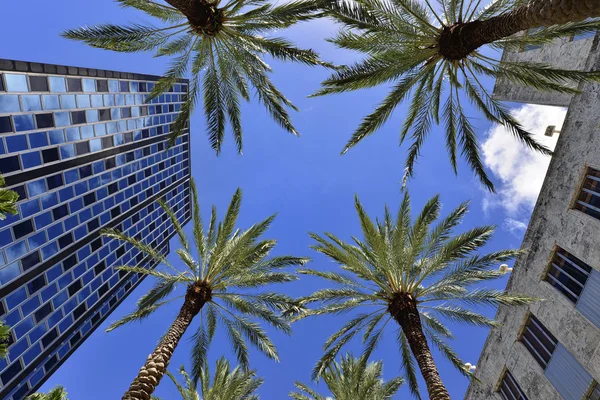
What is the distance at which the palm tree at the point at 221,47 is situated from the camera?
1166 centimetres

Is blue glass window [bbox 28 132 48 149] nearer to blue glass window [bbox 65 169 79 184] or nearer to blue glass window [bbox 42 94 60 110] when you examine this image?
blue glass window [bbox 42 94 60 110]

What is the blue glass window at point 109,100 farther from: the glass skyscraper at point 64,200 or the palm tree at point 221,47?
the palm tree at point 221,47

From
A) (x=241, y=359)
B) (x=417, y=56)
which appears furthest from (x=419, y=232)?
(x=241, y=359)

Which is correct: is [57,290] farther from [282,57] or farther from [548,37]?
[548,37]

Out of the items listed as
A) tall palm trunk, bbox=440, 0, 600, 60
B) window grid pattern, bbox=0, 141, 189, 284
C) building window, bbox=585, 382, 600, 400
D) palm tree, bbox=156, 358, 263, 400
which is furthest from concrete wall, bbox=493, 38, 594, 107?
window grid pattern, bbox=0, 141, 189, 284

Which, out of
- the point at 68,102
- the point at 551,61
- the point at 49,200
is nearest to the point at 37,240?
the point at 49,200

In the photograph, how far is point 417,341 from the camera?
37.1 ft

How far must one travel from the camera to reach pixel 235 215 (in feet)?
48.4

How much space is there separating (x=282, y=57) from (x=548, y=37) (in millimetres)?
8347

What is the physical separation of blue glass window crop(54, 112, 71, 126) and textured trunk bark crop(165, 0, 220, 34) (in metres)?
20.5

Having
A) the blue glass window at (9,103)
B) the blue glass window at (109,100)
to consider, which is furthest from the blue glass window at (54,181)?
the blue glass window at (109,100)

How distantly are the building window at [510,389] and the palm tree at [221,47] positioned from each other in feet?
47.3

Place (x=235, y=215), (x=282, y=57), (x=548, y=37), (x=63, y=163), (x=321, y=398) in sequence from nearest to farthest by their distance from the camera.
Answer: (x=548, y=37)
(x=282, y=57)
(x=235, y=215)
(x=321, y=398)
(x=63, y=163)

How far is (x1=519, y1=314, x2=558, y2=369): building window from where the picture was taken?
46.2ft
